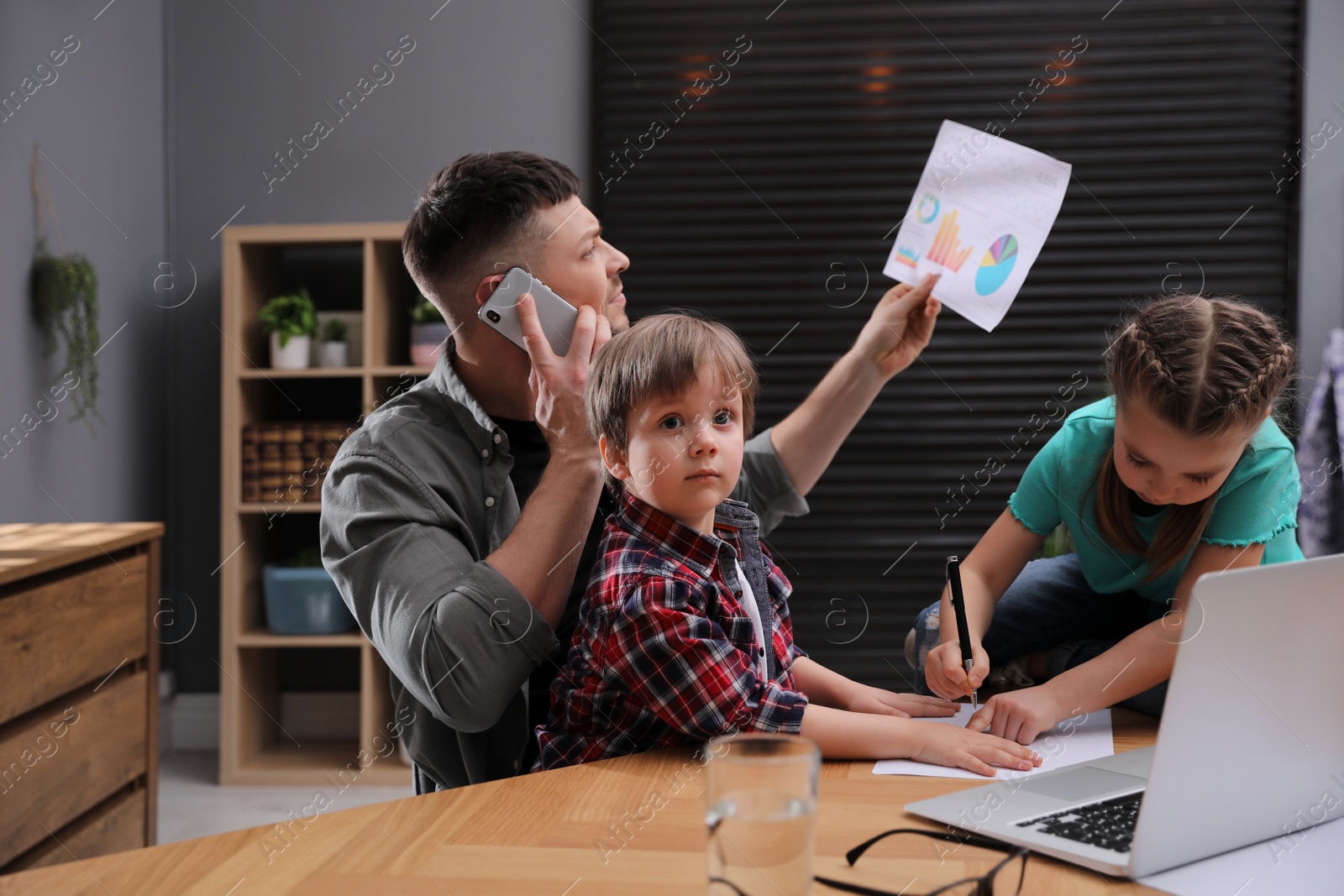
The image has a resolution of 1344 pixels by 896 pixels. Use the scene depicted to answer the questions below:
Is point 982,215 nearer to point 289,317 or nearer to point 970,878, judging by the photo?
point 970,878

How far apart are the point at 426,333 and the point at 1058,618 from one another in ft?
7.14

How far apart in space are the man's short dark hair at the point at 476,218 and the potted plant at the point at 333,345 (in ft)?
5.91

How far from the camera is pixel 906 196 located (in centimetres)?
327

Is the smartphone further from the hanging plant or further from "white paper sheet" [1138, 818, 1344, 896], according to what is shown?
the hanging plant

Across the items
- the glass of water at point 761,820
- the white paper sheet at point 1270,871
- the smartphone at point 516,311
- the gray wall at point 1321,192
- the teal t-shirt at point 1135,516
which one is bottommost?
the white paper sheet at point 1270,871

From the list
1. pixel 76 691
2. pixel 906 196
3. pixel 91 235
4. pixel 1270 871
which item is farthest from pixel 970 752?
pixel 91 235

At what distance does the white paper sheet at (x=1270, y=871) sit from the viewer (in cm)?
68

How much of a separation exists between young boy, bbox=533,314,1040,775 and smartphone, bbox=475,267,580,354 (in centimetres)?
20

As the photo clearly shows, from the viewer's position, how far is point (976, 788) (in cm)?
86

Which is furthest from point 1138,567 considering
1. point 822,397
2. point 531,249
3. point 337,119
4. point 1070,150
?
point 337,119

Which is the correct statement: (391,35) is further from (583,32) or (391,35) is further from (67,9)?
(67,9)

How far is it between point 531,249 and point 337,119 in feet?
7.48

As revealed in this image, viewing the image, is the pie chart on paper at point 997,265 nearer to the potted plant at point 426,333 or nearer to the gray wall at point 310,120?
the potted plant at point 426,333

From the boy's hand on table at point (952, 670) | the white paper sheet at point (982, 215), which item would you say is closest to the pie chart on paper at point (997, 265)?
the white paper sheet at point (982, 215)
